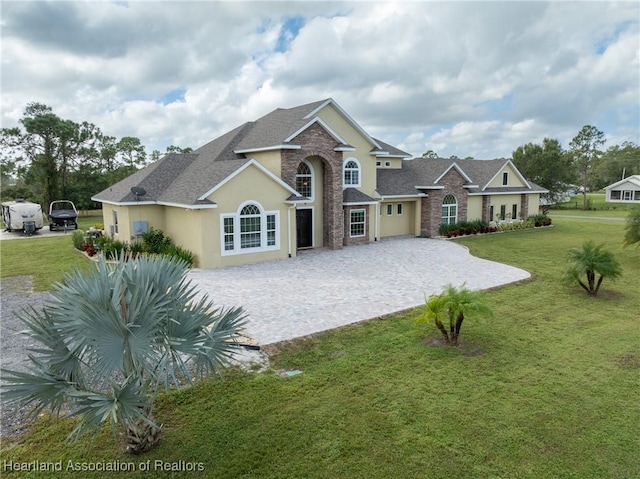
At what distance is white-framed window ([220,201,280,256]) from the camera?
18844mm

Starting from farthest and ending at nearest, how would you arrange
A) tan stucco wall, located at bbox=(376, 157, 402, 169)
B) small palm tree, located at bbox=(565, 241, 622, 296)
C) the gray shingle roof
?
1. tan stucco wall, located at bbox=(376, 157, 402, 169)
2. the gray shingle roof
3. small palm tree, located at bbox=(565, 241, 622, 296)

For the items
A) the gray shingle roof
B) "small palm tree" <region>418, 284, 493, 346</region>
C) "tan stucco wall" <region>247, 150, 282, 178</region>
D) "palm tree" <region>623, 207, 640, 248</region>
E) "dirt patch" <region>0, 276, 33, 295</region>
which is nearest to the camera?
"small palm tree" <region>418, 284, 493, 346</region>

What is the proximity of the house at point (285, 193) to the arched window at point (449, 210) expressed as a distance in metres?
0.07

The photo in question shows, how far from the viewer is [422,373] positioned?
28.3ft

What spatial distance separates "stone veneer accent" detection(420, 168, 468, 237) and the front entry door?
363 inches

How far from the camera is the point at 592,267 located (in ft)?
46.8

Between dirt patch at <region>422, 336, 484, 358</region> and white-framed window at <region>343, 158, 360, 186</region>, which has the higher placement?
white-framed window at <region>343, 158, 360, 186</region>

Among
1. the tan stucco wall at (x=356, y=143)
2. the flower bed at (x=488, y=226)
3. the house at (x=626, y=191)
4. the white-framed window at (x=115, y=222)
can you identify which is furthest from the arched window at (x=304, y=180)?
the house at (x=626, y=191)

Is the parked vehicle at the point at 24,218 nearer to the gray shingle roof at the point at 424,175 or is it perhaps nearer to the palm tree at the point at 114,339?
the gray shingle roof at the point at 424,175

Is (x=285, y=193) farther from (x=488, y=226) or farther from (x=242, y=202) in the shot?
(x=488, y=226)

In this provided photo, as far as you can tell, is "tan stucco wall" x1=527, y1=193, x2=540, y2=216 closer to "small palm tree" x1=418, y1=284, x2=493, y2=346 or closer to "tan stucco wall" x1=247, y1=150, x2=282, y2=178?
"tan stucco wall" x1=247, y1=150, x2=282, y2=178

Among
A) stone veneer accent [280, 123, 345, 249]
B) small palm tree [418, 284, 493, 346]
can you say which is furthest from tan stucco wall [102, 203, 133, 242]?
small palm tree [418, 284, 493, 346]

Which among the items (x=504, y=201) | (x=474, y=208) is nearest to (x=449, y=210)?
(x=474, y=208)

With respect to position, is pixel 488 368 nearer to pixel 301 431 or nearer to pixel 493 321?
pixel 493 321
